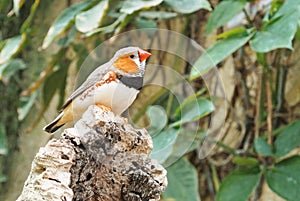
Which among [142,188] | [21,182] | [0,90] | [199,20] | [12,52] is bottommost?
[21,182]

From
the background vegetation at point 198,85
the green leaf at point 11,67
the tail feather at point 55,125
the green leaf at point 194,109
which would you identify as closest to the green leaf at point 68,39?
the background vegetation at point 198,85

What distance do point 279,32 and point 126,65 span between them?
58 centimetres

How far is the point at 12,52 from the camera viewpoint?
1396 millimetres

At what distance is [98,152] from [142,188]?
6 centimetres

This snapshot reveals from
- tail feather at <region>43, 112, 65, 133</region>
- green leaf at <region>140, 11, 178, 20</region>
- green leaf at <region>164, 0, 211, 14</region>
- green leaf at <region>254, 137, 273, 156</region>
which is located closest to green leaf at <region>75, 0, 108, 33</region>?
green leaf at <region>164, 0, 211, 14</region>

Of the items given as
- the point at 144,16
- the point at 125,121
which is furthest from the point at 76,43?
the point at 125,121

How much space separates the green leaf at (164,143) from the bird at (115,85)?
0.43 m

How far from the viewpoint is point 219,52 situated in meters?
1.19

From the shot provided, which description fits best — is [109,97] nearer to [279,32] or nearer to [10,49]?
[279,32]

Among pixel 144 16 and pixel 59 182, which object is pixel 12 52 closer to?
pixel 144 16

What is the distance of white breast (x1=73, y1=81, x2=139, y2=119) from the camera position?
0.59 meters

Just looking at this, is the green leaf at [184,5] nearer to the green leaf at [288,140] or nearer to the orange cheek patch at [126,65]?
the green leaf at [288,140]

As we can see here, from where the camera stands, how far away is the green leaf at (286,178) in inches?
50.0

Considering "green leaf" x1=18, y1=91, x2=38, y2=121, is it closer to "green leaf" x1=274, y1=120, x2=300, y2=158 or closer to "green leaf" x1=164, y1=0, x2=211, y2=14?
"green leaf" x1=164, y1=0, x2=211, y2=14
